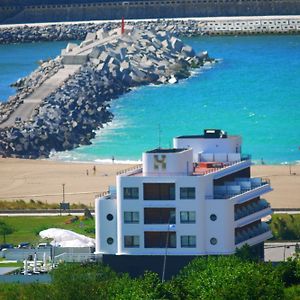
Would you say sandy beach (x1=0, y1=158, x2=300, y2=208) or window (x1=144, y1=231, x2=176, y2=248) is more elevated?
sandy beach (x1=0, y1=158, x2=300, y2=208)

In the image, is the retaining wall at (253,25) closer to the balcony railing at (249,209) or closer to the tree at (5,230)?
the tree at (5,230)

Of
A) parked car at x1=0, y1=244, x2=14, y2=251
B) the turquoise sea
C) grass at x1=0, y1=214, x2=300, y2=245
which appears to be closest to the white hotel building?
parked car at x1=0, y1=244, x2=14, y2=251

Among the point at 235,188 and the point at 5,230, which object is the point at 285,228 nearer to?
the point at 235,188

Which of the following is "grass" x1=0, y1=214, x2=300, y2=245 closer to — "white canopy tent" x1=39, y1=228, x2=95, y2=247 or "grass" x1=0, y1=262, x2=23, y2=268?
"white canopy tent" x1=39, y1=228, x2=95, y2=247

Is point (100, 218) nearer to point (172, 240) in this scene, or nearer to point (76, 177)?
point (172, 240)

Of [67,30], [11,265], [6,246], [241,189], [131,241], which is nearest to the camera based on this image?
[131,241]

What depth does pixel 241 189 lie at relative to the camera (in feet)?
121

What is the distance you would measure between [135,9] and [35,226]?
3192 inches

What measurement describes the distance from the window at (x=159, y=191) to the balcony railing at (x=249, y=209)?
3.64 feet

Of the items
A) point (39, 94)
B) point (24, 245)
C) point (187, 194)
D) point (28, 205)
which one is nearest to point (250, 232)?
point (187, 194)

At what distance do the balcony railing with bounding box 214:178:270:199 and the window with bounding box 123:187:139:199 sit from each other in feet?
3.98

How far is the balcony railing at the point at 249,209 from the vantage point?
120 ft

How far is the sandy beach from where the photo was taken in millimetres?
48156

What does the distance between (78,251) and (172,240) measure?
2230 mm
